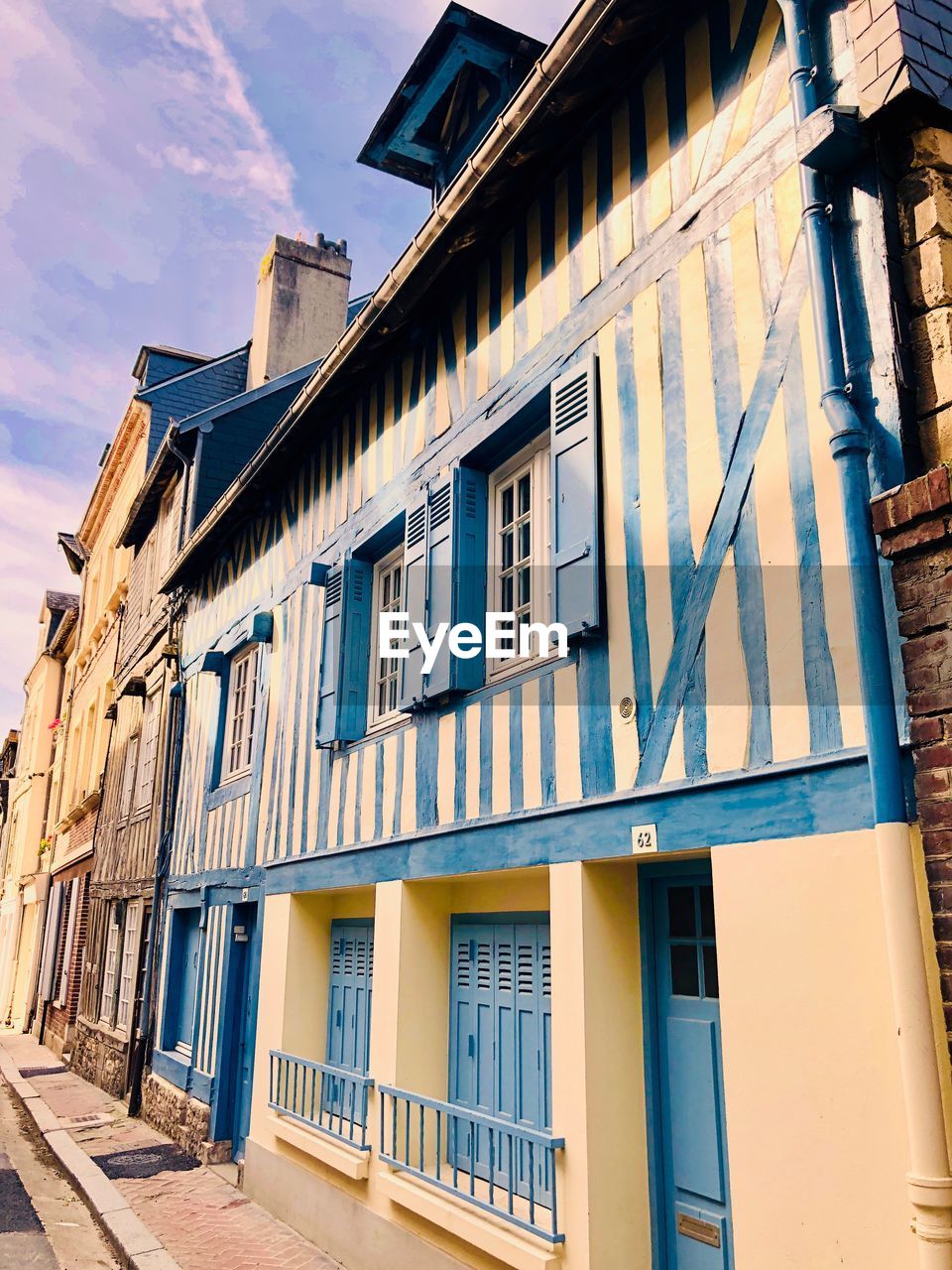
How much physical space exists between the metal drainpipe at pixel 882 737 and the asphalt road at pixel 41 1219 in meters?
5.33

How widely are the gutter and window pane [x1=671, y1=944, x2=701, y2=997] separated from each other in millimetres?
3860

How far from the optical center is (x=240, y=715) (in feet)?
31.4

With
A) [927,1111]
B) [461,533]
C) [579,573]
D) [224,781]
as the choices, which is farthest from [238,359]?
[927,1111]

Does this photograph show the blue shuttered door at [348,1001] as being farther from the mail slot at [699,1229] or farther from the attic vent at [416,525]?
the mail slot at [699,1229]

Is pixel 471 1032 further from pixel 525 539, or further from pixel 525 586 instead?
pixel 525 539

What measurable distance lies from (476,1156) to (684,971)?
1.80 metres

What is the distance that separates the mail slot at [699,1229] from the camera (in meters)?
3.57

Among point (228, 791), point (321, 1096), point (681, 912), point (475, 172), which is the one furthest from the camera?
point (228, 791)

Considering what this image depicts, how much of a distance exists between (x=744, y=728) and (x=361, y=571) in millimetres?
4087

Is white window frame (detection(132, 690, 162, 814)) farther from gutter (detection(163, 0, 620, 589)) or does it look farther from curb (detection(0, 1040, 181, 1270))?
gutter (detection(163, 0, 620, 589))

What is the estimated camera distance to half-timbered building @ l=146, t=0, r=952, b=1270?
9.86 feet

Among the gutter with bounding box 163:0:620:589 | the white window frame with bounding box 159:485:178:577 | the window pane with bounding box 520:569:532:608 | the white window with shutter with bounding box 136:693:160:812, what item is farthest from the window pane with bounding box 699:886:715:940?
the white window frame with bounding box 159:485:178:577

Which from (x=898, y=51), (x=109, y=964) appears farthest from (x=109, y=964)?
(x=898, y=51)

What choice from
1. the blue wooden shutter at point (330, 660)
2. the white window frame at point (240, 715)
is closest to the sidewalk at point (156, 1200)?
the blue wooden shutter at point (330, 660)
